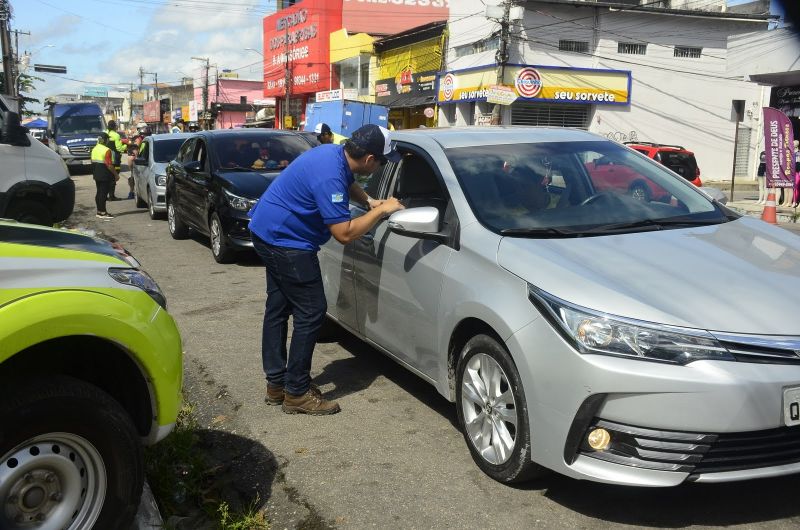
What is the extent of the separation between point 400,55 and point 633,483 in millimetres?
35251

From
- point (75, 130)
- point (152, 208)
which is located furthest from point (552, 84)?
point (75, 130)

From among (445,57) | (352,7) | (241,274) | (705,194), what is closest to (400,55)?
(445,57)

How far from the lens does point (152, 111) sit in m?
93.1

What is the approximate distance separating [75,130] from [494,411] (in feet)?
103

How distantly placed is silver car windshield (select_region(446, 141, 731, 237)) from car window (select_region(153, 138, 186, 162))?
38.0 feet

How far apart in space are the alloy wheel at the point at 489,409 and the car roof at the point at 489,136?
5.02ft

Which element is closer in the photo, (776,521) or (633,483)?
(633,483)

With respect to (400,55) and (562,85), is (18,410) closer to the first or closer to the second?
(562,85)

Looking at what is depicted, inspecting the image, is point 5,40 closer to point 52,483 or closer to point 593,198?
point 593,198

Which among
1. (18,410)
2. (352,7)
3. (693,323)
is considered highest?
(352,7)

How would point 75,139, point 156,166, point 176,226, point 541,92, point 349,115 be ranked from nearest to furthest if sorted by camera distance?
point 176,226 → point 156,166 → point 349,115 → point 541,92 → point 75,139

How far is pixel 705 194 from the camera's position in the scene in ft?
15.0

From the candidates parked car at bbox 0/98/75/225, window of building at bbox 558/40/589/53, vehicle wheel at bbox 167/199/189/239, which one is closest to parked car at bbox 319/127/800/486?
parked car at bbox 0/98/75/225

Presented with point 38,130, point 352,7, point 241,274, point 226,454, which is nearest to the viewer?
point 226,454
